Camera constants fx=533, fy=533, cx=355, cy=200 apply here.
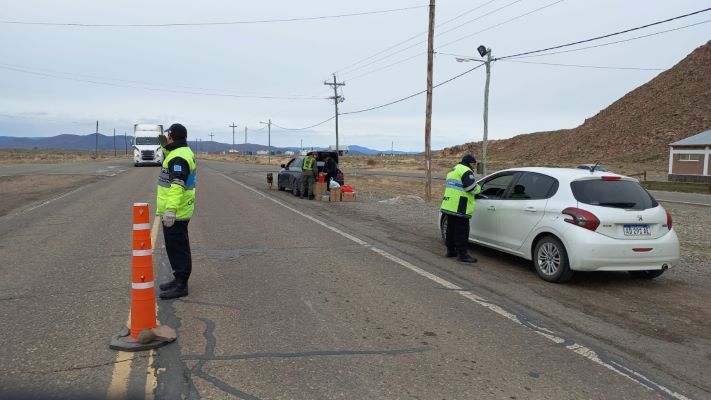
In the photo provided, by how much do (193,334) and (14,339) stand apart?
4.71ft

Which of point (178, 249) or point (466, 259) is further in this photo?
point (466, 259)

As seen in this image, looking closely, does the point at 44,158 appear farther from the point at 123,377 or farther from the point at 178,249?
the point at 123,377

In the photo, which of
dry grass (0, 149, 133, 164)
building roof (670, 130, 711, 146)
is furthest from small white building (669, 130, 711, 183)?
dry grass (0, 149, 133, 164)

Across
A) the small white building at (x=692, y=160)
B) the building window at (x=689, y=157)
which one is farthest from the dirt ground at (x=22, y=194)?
the building window at (x=689, y=157)

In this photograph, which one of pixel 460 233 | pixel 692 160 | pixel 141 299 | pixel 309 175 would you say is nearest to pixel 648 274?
pixel 460 233

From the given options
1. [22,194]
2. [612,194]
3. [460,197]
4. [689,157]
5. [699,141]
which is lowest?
[22,194]

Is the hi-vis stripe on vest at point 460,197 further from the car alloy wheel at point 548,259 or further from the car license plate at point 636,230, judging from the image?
the car license plate at point 636,230

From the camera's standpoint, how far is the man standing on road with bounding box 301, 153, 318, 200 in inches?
709

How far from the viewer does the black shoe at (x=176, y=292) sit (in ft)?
18.7

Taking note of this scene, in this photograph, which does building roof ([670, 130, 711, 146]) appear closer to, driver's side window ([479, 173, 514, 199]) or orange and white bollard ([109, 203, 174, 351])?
driver's side window ([479, 173, 514, 199])

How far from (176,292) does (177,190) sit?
113 cm

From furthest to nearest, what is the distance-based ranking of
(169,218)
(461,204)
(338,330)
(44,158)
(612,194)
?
(44,158), (461,204), (612,194), (169,218), (338,330)

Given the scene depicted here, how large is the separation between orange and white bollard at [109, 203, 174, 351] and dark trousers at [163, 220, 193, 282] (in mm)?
1240

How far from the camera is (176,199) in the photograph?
18.1 feet
